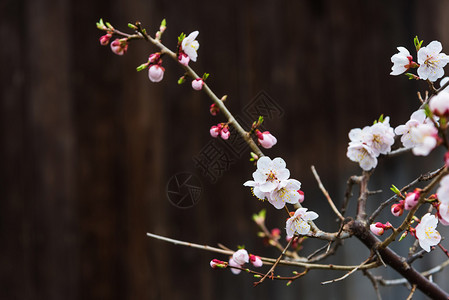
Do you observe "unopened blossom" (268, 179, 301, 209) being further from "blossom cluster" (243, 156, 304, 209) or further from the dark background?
the dark background

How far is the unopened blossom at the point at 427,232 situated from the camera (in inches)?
15.8

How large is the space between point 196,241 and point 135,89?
1.64 ft

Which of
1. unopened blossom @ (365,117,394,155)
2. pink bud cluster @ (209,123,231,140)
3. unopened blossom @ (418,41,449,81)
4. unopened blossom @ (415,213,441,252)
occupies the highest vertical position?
unopened blossom @ (418,41,449,81)

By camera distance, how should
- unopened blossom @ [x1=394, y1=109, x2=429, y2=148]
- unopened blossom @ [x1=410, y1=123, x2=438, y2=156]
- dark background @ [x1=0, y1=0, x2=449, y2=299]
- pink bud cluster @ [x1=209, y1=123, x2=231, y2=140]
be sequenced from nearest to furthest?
unopened blossom @ [x1=410, y1=123, x2=438, y2=156], unopened blossom @ [x1=394, y1=109, x2=429, y2=148], pink bud cluster @ [x1=209, y1=123, x2=231, y2=140], dark background @ [x1=0, y1=0, x2=449, y2=299]

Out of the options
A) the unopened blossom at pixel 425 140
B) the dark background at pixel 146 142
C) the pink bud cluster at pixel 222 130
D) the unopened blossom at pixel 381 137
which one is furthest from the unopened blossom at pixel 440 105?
the dark background at pixel 146 142

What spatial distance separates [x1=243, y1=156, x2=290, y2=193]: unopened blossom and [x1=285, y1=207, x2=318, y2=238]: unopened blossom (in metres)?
0.04

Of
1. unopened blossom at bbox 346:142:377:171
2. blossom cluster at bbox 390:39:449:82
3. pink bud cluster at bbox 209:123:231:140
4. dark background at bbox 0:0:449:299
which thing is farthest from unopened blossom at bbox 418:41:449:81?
dark background at bbox 0:0:449:299

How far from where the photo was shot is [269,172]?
1.33 ft

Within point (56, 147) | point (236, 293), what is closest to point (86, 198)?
point (56, 147)

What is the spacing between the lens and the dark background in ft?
4.07

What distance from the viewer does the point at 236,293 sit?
1.36m

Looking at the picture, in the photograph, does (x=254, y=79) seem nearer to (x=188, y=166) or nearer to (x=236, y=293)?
(x=188, y=166)

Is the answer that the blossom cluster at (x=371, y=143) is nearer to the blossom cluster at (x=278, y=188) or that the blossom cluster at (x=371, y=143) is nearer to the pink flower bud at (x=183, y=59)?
the blossom cluster at (x=278, y=188)

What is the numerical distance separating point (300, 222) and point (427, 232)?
4.8 inches
